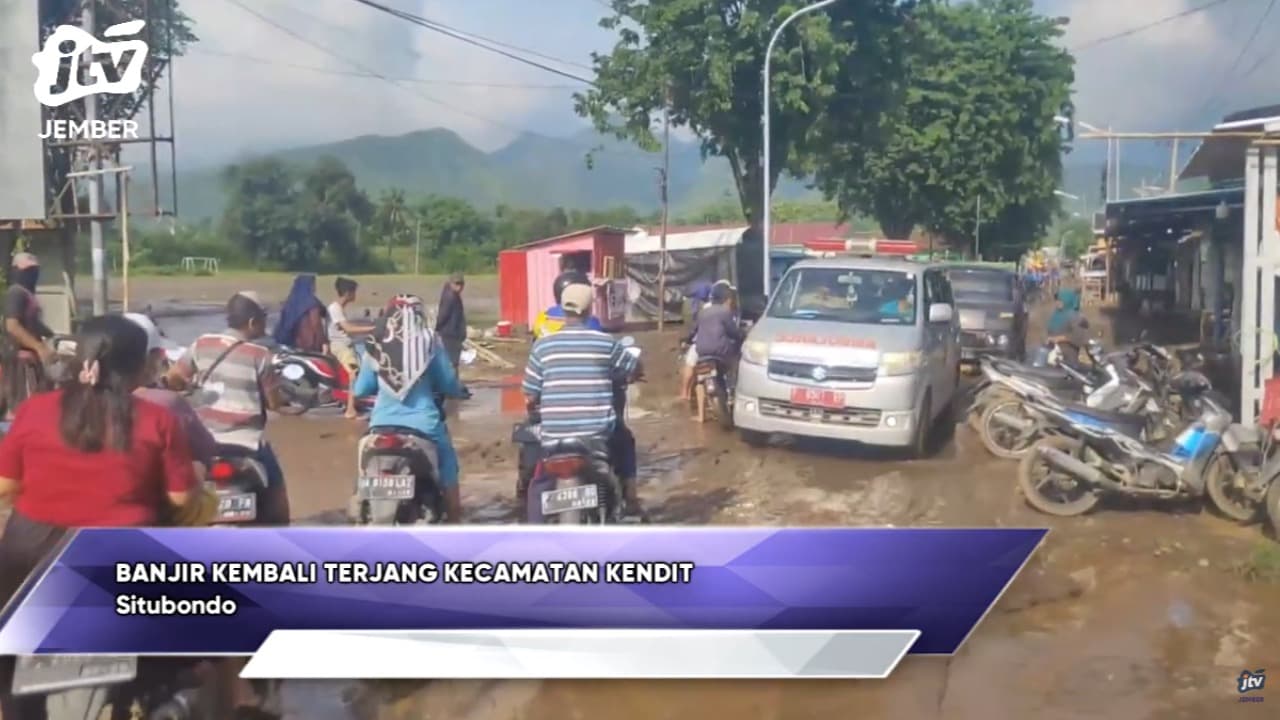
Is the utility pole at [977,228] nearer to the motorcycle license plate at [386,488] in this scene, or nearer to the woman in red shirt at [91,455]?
the motorcycle license plate at [386,488]

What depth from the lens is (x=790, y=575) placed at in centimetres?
400

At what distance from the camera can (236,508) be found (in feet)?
13.5

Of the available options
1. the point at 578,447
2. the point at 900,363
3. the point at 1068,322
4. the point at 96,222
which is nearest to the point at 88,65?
the point at 96,222

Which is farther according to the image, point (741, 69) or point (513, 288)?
point (513, 288)

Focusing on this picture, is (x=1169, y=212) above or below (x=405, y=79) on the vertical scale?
below

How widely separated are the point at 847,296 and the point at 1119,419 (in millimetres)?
1316

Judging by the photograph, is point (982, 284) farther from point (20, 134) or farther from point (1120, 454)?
point (20, 134)

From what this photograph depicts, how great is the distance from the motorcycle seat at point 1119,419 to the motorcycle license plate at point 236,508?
3270 millimetres

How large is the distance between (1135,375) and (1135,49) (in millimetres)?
1378

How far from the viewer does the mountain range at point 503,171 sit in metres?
4.11

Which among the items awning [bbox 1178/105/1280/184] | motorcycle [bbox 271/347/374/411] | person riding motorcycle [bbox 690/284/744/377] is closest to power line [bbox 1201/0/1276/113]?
awning [bbox 1178/105/1280/184]

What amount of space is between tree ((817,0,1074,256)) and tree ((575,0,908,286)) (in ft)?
0.26

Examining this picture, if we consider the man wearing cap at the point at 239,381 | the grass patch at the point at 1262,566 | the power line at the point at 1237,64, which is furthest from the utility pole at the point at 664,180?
the grass patch at the point at 1262,566

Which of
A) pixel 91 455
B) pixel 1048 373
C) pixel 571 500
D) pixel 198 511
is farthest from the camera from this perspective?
pixel 1048 373
